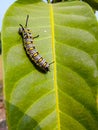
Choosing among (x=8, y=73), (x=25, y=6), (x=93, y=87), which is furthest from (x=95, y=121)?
(x=25, y=6)

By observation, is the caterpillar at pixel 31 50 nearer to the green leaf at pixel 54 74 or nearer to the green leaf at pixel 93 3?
the green leaf at pixel 54 74

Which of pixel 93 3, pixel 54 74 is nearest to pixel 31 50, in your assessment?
pixel 54 74

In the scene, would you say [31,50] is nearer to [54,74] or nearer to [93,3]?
[54,74]

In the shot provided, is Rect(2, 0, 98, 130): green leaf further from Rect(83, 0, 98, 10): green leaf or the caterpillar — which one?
Rect(83, 0, 98, 10): green leaf

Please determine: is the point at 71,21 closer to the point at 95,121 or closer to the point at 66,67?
the point at 66,67

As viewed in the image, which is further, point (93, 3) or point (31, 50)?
point (93, 3)

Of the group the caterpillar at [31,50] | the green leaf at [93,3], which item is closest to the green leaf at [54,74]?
the caterpillar at [31,50]

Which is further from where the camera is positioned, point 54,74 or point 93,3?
point 93,3
